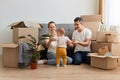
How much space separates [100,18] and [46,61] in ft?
4.40

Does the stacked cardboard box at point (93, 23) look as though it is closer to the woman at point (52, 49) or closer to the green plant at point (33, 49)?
the woman at point (52, 49)

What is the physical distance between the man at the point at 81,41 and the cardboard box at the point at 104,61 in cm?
34

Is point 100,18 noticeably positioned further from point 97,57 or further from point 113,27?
point 97,57

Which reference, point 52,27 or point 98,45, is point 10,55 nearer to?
point 52,27

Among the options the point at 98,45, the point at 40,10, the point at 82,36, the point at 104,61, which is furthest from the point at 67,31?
the point at 104,61

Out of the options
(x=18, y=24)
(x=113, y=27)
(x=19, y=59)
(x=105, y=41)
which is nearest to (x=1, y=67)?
(x=19, y=59)

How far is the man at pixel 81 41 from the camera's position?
150 inches

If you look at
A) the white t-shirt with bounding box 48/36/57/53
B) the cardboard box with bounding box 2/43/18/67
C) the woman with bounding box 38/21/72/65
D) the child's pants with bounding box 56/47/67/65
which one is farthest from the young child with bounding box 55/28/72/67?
the cardboard box with bounding box 2/43/18/67

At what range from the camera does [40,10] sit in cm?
461

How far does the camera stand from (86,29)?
3893 mm

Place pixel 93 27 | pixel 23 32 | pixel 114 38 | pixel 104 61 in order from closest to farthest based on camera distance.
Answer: pixel 104 61 → pixel 23 32 → pixel 114 38 → pixel 93 27

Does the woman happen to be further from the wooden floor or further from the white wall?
the white wall

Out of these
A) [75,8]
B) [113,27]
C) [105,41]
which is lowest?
[105,41]

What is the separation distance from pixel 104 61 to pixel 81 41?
643 mm
